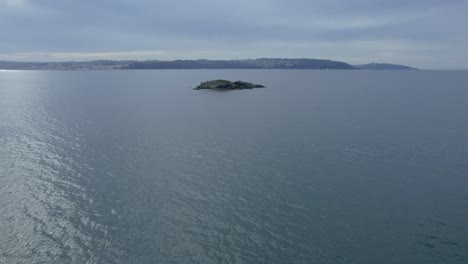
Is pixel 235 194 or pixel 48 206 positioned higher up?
pixel 235 194

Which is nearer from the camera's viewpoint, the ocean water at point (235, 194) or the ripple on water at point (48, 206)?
the ripple on water at point (48, 206)

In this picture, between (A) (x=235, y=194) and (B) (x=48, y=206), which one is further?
(A) (x=235, y=194)

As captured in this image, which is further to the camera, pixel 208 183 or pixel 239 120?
pixel 239 120

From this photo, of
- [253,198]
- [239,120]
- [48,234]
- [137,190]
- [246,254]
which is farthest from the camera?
[239,120]

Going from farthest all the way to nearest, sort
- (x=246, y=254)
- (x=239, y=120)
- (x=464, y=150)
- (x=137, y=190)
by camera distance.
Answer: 1. (x=239, y=120)
2. (x=464, y=150)
3. (x=137, y=190)
4. (x=246, y=254)

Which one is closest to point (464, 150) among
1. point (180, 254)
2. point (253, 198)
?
point (253, 198)

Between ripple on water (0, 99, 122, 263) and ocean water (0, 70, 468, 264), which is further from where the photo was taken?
ocean water (0, 70, 468, 264)

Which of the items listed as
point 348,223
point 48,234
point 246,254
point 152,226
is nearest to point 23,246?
point 48,234

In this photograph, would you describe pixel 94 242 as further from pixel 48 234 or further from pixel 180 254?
pixel 180 254
